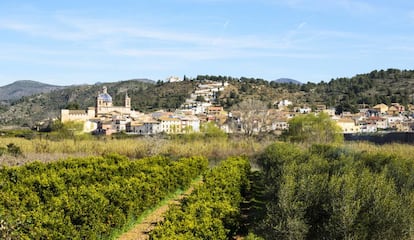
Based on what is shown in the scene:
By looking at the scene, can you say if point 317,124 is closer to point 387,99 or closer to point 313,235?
point 313,235

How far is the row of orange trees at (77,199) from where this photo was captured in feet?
27.7

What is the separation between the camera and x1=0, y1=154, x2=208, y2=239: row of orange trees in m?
8.43

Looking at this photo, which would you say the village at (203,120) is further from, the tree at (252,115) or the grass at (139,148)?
the grass at (139,148)

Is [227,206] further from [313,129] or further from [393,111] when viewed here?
[393,111]

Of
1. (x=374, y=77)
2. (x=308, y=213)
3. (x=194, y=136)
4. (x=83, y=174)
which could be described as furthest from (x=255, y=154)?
(x=374, y=77)

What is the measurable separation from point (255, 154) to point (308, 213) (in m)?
22.3

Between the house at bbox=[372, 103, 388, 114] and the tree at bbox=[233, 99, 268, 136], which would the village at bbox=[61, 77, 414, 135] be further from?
the tree at bbox=[233, 99, 268, 136]

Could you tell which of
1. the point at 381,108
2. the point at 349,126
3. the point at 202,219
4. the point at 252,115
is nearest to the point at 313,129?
the point at 252,115

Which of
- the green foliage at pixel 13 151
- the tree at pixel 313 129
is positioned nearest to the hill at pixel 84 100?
the tree at pixel 313 129

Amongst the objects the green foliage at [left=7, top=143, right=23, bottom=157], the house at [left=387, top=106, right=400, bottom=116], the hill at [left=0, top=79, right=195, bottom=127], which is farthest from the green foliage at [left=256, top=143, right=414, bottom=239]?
the hill at [left=0, top=79, right=195, bottom=127]

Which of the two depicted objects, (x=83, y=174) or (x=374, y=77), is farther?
(x=374, y=77)

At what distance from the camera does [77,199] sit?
10320 mm

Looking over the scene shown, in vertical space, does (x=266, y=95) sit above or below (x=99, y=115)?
above

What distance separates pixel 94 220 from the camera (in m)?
9.71
